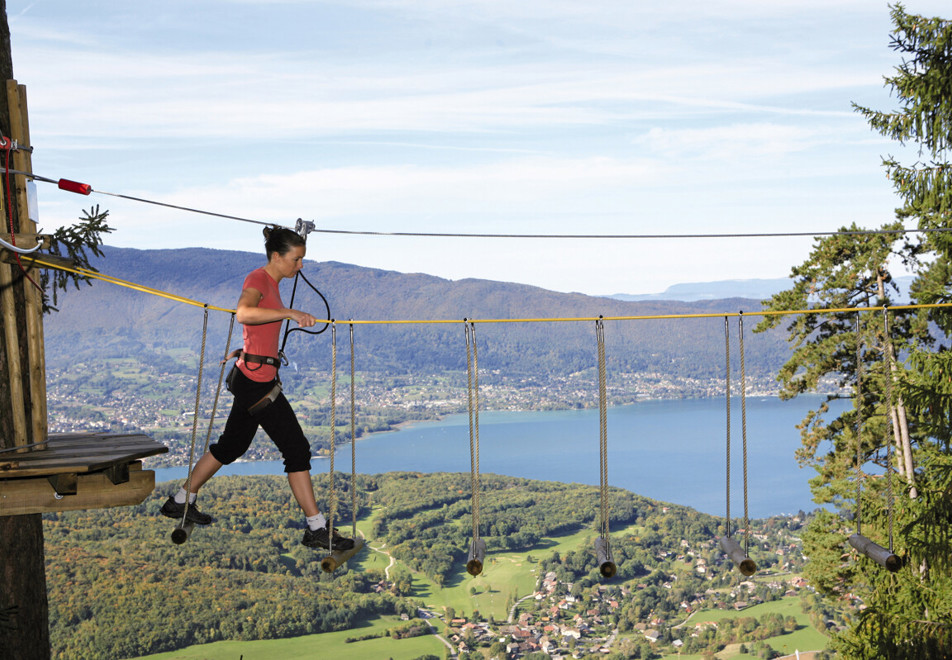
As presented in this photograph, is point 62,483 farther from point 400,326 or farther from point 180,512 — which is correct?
point 400,326

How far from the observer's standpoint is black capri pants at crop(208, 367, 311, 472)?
13.4 feet

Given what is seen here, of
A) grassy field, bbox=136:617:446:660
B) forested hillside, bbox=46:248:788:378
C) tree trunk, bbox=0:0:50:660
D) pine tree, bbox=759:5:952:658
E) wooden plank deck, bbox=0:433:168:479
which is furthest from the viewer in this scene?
forested hillside, bbox=46:248:788:378

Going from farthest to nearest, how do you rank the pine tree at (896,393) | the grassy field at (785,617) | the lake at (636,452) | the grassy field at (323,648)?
the lake at (636,452), the grassy field at (323,648), the grassy field at (785,617), the pine tree at (896,393)

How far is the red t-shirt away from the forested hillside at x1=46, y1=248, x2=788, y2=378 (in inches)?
4532

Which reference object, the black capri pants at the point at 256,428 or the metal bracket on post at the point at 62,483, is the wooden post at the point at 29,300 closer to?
the metal bracket on post at the point at 62,483

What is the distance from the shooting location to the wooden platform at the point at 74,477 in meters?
3.23

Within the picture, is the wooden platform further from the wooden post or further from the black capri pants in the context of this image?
the black capri pants

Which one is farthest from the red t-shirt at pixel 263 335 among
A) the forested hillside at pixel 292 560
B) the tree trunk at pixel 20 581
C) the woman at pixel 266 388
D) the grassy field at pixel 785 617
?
the grassy field at pixel 785 617

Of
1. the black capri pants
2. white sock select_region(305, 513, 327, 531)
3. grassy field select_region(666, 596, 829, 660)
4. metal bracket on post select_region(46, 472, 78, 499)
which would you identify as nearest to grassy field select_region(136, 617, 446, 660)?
grassy field select_region(666, 596, 829, 660)

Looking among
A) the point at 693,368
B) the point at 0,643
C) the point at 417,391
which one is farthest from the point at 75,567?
the point at 693,368

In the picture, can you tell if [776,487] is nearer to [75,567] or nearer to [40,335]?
[75,567]

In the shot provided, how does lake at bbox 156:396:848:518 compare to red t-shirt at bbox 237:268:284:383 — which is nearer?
red t-shirt at bbox 237:268:284:383

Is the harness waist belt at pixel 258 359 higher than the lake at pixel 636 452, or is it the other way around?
the harness waist belt at pixel 258 359

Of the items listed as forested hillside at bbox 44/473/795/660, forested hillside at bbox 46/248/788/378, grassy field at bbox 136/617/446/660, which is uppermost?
forested hillside at bbox 46/248/788/378
